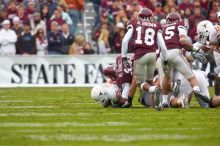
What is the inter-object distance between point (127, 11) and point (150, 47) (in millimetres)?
9887

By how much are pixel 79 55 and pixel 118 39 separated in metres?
1.47

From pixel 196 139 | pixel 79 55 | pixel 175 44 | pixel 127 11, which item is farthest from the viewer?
pixel 127 11

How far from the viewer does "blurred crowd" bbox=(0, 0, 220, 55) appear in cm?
2230

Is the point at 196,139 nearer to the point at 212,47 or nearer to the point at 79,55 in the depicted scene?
the point at 212,47

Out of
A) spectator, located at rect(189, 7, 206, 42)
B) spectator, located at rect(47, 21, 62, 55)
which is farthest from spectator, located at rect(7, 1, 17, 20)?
spectator, located at rect(189, 7, 206, 42)

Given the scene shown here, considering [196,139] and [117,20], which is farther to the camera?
[117,20]

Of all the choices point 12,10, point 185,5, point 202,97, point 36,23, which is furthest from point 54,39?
point 202,97

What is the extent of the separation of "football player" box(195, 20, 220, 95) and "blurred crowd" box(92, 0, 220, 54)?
760cm

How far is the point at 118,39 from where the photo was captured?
2286cm

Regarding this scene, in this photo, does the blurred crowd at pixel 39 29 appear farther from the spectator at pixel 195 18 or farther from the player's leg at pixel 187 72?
the player's leg at pixel 187 72

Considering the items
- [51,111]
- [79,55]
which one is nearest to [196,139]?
[51,111]

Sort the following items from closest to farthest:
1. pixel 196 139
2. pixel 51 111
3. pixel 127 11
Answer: pixel 196 139 < pixel 51 111 < pixel 127 11

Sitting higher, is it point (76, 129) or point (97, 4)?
point (97, 4)

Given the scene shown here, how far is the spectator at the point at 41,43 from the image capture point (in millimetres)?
22344
